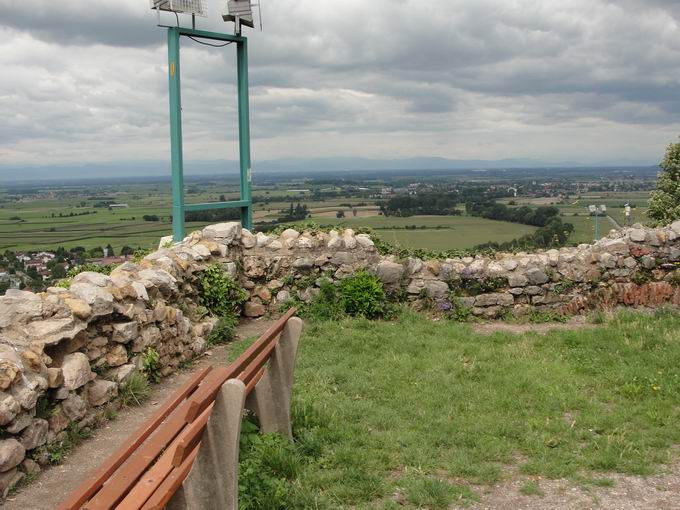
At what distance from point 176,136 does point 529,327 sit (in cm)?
607

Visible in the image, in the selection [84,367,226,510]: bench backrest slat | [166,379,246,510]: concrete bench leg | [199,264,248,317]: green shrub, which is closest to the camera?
[84,367,226,510]: bench backrest slat

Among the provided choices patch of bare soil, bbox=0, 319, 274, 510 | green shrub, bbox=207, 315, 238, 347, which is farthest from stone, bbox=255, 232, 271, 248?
patch of bare soil, bbox=0, 319, 274, 510

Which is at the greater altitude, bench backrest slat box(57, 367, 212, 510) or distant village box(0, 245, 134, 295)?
distant village box(0, 245, 134, 295)

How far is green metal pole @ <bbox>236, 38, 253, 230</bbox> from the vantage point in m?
10.4

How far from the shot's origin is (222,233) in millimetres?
9461

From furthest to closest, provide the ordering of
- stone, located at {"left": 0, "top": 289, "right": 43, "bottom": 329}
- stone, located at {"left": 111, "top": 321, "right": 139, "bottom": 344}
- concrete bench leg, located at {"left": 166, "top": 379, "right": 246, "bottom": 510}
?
stone, located at {"left": 111, "top": 321, "right": 139, "bottom": 344} < stone, located at {"left": 0, "top": 289, "right": 43, "bottom": 329} < concrete bench leg, located at {"left": 166, "top": 379, "right": 246, "bottom": 510}

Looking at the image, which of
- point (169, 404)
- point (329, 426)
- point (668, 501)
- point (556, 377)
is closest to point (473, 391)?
point (556, 377)

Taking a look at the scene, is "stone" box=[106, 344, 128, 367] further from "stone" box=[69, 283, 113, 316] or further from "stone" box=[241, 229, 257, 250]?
"stone" box=[241, 229, 257, 250]

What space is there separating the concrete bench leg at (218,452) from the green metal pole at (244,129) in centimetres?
815

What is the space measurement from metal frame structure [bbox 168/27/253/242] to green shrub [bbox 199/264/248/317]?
1271mm

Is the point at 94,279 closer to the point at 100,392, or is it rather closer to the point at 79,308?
the point at 79,308

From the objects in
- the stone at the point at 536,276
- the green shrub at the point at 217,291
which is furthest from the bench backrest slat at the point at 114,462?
the stone at the point at 536,276

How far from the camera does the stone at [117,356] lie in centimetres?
590

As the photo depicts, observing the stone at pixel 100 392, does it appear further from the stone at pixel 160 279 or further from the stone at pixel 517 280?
the stone at pixel 517 280
